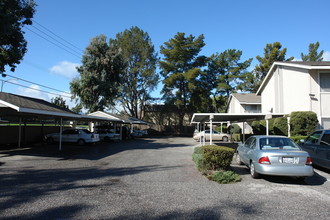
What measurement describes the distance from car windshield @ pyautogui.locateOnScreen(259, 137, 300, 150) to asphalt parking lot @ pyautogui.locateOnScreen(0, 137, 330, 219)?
3.44ft

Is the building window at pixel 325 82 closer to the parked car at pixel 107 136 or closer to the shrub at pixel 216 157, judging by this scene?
the shrub at pixel 216 157

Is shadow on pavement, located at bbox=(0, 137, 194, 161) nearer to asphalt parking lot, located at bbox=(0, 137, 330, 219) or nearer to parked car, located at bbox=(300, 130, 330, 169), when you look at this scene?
asphalt parking lot, located at bbox=(0, 137, 330, 219)

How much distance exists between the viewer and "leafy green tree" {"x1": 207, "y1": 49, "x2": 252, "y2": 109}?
44438mm

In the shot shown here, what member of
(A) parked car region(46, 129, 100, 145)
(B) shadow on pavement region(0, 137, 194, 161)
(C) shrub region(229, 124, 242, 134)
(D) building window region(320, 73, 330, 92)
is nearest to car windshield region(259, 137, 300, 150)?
(B) shadow on pavement region(0, 137, 194, 161)

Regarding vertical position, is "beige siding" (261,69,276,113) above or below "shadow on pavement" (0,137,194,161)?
above

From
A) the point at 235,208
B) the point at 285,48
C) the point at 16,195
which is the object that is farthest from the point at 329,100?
the point at 285,48

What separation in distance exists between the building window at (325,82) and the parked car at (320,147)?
8.57 meters

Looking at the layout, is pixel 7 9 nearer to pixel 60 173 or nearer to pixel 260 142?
pixel 60 173

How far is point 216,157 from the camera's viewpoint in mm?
7914

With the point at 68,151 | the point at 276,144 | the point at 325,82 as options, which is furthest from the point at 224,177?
the point at 325,82

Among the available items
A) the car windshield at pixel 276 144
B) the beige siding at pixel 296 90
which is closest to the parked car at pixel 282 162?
the car windshield at pixel 276 144

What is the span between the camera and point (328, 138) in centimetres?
859

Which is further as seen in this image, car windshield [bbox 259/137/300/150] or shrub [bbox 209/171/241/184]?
car windshield [bbox 259/137/300/150]

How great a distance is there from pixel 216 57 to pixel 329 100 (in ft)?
105
